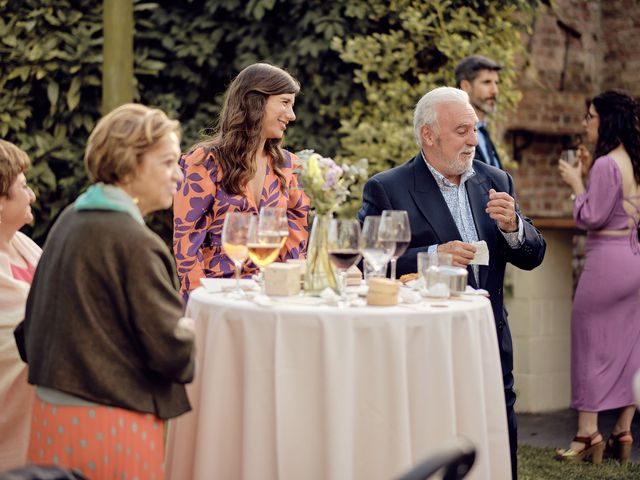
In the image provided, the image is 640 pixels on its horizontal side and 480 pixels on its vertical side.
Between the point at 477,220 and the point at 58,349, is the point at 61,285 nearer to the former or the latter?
the point at 58,349

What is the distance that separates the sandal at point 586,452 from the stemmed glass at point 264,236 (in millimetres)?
2717

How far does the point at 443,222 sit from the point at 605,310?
1.82 metres

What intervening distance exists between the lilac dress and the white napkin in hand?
179 centimetres

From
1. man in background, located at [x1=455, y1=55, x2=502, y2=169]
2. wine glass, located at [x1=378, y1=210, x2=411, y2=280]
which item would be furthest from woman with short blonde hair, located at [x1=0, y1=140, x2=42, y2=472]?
man in background, located at [x1=455, y1=55, x2=502, y2=169]

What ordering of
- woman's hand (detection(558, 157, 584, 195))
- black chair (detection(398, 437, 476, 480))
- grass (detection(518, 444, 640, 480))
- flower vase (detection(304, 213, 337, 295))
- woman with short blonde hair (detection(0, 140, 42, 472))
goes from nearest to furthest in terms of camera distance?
black chair (detection(398, 437, 476, 480))
flower vase (detection(304, 213, 337, 295))
woman with short blonde hair (detection(0, 140, 42, 472))
grass (detection(518, 444, 640, 480))
woman's hand (detection(558, 157, 584, 195))

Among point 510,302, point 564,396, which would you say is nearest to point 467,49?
point 510,302

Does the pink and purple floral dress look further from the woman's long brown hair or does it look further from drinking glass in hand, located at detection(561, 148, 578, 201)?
drinking glass in hand, located at detection(561, 148, 578, 201)

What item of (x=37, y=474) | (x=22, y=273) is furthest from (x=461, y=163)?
(x=37, y=474)

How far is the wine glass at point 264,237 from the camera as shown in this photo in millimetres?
3023

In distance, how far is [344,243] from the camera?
119 inches

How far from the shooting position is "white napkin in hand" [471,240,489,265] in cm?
361

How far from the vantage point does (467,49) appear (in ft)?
20.4

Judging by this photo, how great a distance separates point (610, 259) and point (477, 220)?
1.65 m

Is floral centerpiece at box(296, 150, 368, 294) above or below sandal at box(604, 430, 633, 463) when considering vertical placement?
above
